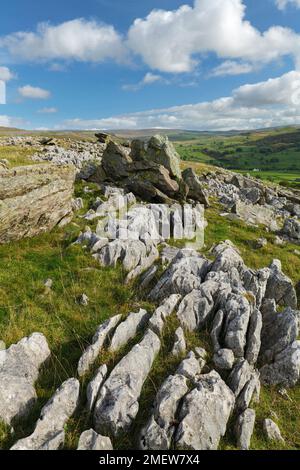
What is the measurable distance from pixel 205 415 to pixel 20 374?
17.0 ft

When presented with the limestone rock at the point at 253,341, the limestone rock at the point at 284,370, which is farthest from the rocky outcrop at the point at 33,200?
the limestone rock at the point at 284,370

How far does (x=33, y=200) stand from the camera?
1958cm

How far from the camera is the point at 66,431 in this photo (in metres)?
7.84

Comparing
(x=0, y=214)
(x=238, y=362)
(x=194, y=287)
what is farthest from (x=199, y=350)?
(x=0, y=214)

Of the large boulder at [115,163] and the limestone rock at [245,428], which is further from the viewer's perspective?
the large boulder at [115,163]

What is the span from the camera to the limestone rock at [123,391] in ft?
26.4

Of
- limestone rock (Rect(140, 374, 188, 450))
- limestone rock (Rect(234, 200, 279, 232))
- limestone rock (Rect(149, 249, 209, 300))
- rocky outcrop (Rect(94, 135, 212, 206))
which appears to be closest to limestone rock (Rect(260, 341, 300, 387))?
limestone rock (Rect(140, 374, 188, 450))

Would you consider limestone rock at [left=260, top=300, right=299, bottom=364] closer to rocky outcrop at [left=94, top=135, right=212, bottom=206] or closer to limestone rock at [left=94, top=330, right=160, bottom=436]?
limestone rock at [left=94, top=330, right=160, bottom=436]

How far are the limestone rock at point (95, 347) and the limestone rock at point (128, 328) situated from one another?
32cm

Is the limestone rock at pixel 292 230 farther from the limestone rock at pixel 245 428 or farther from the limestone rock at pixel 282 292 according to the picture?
the limestone rock at pixel 245 428

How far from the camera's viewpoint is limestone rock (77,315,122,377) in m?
9.62

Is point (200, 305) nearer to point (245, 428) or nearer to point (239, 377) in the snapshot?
point (239, 377)

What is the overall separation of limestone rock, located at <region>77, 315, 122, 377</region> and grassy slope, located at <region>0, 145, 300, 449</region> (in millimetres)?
278
